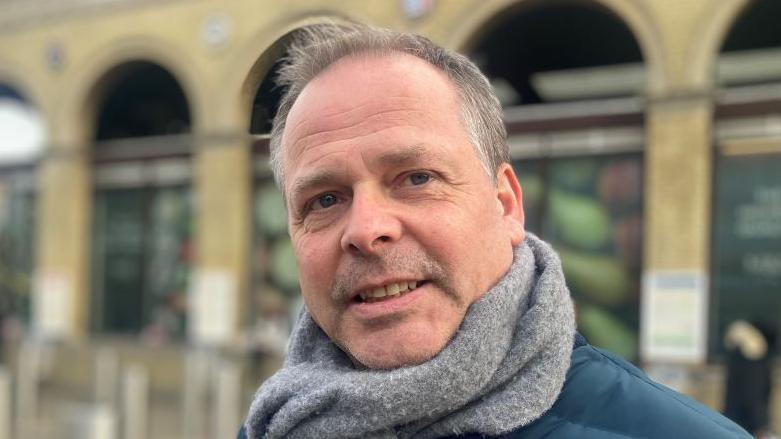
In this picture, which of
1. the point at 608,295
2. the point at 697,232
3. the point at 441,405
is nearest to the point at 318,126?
the point at 441,405

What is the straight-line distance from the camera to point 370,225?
129cm

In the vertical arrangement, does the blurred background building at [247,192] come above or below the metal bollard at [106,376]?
above

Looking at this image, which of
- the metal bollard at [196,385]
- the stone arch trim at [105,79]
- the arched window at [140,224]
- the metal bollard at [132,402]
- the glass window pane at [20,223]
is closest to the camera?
the metal bollard at [132,402]

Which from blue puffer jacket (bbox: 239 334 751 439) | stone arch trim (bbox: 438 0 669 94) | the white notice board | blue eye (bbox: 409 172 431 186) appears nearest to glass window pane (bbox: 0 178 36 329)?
stone arch trim (bbox: 438 0 669 94)

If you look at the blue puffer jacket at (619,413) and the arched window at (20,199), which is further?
the arched window at (20,199)

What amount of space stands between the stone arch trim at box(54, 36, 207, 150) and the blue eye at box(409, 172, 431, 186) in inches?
520

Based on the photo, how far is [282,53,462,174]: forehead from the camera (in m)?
1.35

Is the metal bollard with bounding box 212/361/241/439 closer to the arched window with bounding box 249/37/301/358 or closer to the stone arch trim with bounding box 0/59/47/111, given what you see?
the arched window with bounding box 249/37/301/358

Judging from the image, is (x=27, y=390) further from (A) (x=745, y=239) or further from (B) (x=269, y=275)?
(A) (x=745, y=239)

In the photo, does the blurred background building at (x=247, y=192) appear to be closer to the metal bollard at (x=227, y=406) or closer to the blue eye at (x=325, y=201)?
the metal bollard at (x=227, y=406)

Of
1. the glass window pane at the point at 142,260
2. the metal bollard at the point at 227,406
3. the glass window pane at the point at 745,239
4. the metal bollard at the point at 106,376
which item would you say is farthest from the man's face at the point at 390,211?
the glass window pane at the point at 142,260

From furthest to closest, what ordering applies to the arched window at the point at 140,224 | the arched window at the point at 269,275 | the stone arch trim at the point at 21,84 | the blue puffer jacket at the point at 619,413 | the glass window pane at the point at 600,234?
the stone arch trim at the point at 21,84, the arched window at the point at 140,224, the arched window at the point at 269,275, the glass window pane at the point at 600,234, the blue puffer jacket at the point at 619,413

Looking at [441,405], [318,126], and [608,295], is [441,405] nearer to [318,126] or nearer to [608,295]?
[318,126]

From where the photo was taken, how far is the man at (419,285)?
49.1 inches
